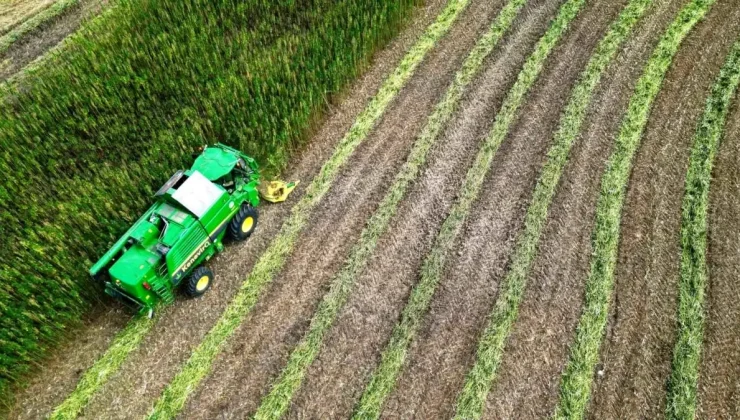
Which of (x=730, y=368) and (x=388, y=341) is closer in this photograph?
(x=730, y=368)

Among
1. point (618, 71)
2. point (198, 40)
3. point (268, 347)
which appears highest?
point (198, 40)

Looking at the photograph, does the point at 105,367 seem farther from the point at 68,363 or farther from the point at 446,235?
the point at 446,235

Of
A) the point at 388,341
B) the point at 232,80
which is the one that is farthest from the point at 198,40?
the point at 388,341

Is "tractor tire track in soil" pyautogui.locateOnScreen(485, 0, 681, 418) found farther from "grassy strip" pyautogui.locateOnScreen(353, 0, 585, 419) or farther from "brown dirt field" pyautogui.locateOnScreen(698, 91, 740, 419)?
"brown dirt field" pyautogui.locateOnScreen(698, 91, 740, 419)

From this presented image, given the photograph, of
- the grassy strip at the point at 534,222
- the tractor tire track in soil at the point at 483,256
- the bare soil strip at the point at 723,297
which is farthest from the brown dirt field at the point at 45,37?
the bare soil strip at the point at 723,297

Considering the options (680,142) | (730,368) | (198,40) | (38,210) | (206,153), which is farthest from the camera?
(198,40)

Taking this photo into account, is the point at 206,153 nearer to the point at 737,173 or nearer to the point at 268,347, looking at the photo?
the point at 268,347

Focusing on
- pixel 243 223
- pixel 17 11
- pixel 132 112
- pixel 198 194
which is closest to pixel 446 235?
pixel 243 223
